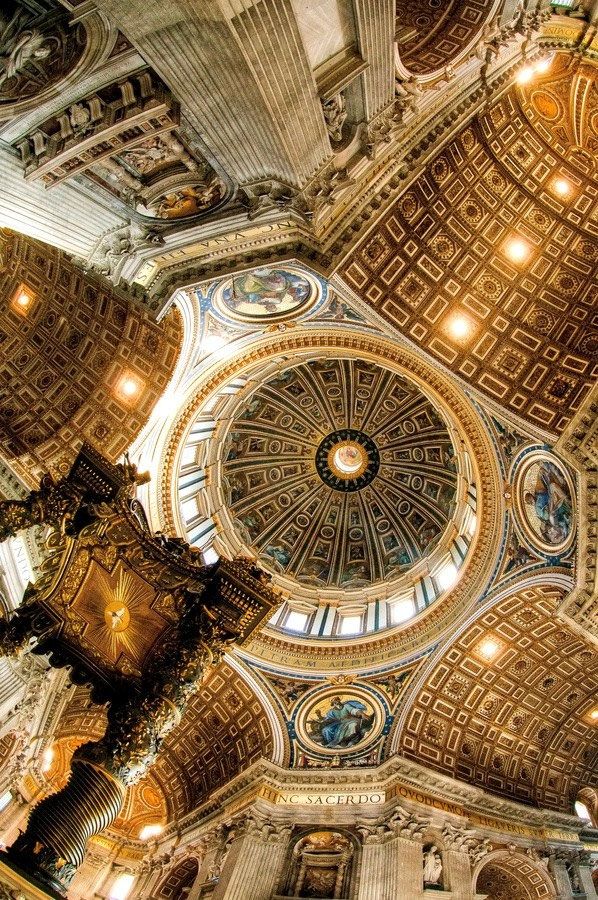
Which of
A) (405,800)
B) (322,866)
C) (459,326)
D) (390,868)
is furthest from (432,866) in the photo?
(459,326)

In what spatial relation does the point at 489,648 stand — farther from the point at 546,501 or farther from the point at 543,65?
the point at 543,65

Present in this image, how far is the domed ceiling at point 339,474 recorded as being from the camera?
1972 cm

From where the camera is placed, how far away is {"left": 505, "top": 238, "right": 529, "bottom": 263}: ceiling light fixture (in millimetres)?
13094

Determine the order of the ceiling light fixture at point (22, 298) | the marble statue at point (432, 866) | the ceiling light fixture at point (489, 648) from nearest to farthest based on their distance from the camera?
the marble statue at point (432, 866) < the ceiling light fixture at point (22, 298) < the ceiling light fixture at point (489, 648)

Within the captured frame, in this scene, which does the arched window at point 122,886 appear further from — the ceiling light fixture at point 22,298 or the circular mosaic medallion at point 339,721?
the ceiling light fixture at point 22,298

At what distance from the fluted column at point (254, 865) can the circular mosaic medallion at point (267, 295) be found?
437 inches

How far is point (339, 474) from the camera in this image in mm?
21734

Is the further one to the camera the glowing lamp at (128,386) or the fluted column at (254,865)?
the glowing lamp at (128,386)

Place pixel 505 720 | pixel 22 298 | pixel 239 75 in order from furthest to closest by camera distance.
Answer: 1. pixel 505 720
2. pixel 22 298
3. pixel 239 75

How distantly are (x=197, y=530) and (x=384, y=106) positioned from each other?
1176 centimetres

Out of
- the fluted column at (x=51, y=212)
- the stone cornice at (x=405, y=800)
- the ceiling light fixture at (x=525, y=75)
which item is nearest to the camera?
the fluted column at (x=51, y=212)

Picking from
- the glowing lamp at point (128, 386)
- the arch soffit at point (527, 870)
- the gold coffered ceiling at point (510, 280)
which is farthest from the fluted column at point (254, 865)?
the gold coffered ceiling at point (510, 280)

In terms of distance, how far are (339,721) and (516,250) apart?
11.8 m

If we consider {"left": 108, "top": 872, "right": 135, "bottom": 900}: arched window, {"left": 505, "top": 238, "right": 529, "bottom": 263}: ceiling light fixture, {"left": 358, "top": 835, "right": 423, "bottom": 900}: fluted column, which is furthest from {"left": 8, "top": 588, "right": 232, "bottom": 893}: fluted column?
{"left": 505, "top": 238, "right": 529, "bottom": 263}: ceiling light fixture
